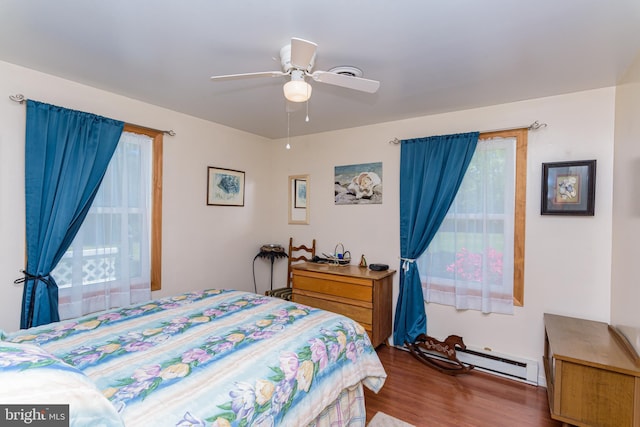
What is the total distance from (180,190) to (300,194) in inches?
59.3

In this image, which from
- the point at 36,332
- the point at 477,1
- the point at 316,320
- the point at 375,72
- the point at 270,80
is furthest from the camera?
the point at 270,80

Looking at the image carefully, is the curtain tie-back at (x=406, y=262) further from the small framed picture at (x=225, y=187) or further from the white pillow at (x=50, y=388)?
the white pillow at (x=50, y=388)

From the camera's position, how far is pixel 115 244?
2646 millimetres

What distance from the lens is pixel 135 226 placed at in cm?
280

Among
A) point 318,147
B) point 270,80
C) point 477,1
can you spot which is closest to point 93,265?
point 270,80

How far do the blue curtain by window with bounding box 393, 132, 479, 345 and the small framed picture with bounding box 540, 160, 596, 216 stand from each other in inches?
26.1

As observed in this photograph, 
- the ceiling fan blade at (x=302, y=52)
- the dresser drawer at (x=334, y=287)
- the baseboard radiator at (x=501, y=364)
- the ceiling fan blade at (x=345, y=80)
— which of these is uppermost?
the ceiling fan blade at (x=302, y=52)

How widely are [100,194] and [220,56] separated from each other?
160cm

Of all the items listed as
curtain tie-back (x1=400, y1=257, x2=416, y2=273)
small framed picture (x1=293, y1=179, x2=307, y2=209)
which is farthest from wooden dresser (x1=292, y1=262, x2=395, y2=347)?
small framed picture (x1=293, y1=179, x2=307, y2=209)

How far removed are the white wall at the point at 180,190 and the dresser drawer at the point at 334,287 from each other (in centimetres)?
95

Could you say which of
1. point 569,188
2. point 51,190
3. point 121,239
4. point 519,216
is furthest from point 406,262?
point 51,190

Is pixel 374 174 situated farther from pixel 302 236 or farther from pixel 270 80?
pixel 270 80

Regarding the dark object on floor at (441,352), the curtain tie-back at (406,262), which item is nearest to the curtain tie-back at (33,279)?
the curtain tie-back at (406,262)

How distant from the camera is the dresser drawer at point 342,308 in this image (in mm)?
2980
